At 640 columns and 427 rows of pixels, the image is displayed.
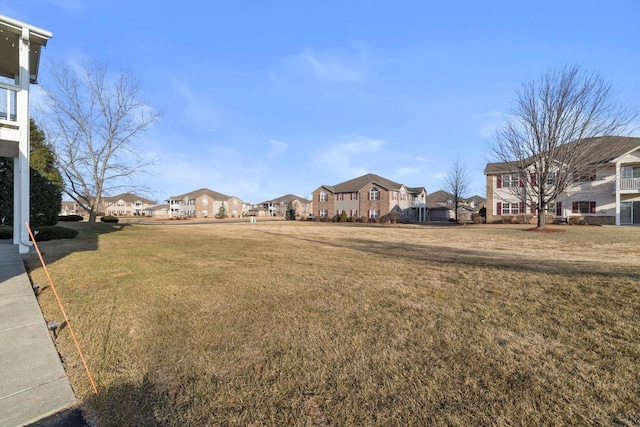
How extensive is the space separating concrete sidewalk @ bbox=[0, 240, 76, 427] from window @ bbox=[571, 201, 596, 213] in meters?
40.4

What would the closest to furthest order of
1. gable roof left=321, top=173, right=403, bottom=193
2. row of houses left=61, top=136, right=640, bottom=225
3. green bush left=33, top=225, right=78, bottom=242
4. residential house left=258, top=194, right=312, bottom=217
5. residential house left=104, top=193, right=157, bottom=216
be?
green bush left=33, top=225, right=78, bottom=242 → row of houses left=61, top=136, right=640, bottom=225 → gable roof left=321, top=173, right=403, bottom=193 → residential house left=258, top=194, right=312, bottom=217 → residential house left=104, top=193, right=157, bottom=216

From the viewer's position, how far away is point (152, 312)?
4.36m

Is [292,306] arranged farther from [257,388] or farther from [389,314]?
[257,388]

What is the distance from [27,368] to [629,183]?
41.0 meters

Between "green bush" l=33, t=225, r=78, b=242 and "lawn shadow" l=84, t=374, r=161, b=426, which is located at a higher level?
"green bush" l=33, t=225, r=78, b=242

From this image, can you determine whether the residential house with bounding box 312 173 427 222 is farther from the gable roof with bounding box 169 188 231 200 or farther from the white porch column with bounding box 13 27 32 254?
the white porch column with bounding box 13 27 32 254

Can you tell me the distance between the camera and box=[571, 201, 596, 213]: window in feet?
96.8

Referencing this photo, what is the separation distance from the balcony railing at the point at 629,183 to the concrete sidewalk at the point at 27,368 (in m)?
40.4

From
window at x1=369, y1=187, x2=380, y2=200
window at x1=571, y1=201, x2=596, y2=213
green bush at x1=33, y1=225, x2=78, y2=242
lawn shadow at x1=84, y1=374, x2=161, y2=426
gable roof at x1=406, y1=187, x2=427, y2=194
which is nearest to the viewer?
lawn shadow at x1=84, y1=374, x2=161, y2=426

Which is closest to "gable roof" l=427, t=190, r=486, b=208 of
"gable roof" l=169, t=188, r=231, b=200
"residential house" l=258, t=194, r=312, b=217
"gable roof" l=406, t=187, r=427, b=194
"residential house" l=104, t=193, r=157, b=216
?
"gable roof" l=406, t=187, r=427, b=194

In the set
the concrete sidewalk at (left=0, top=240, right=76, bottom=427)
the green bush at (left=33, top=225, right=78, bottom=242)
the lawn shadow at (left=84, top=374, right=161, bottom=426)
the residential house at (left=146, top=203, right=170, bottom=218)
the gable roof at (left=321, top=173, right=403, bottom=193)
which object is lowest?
the lawn shadow at (left=84, top=374, right=161, bottom=426)

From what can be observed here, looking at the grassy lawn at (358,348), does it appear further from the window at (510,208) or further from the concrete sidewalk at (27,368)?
the window at (510,208)

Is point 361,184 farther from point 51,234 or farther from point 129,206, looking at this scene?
point 129,206

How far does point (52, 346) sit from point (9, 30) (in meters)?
11.3
